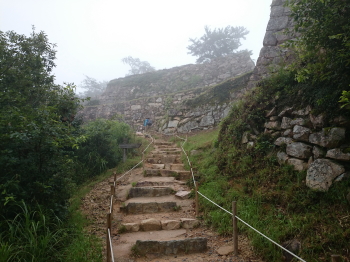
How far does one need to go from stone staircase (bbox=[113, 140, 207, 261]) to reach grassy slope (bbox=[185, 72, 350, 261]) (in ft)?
1.87

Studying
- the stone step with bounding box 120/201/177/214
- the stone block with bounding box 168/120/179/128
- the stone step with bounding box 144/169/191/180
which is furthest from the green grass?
the stone block with bounding box 168/120/179/128

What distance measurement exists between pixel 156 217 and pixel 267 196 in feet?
8.02

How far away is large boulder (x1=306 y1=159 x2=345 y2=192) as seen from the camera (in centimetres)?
356

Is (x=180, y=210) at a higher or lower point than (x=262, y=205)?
lower

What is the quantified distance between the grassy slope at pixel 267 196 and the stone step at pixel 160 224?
37 centimetres

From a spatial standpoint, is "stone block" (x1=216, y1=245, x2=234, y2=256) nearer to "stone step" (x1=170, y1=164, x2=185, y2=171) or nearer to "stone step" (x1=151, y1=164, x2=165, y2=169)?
"stone step" (x1=170, y1=164, x2=185, y2=171)

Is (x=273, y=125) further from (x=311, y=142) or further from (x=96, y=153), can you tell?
(x=96, y=153)

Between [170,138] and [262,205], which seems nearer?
[262,205]

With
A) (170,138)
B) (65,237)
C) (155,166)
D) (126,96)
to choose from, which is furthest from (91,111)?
(65,237)

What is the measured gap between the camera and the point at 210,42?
90.2 ft

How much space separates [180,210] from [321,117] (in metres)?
3.62

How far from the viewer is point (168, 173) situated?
7.52 m

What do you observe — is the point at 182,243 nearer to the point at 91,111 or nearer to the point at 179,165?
the point at 179,165

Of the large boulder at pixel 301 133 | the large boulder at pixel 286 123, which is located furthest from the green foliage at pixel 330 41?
the large boulder at pixel 286 123
